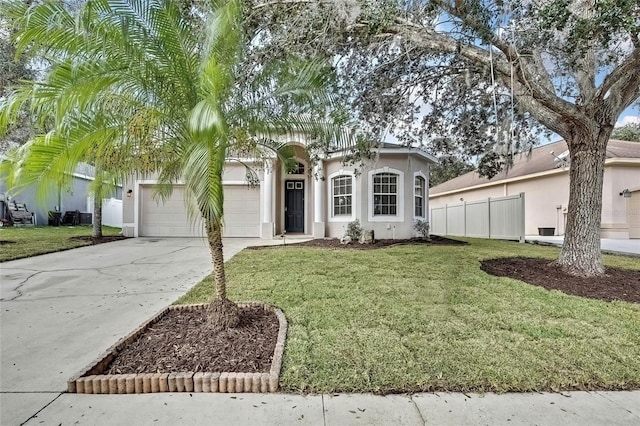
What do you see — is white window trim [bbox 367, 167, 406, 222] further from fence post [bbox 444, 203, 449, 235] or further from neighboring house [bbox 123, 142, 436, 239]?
fence post [bbox 444, 203, 449, 235]

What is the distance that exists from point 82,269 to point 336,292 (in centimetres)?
614

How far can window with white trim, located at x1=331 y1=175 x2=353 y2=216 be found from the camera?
1355 centimetres

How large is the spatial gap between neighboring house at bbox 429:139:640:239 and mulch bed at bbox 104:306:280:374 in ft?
37.8

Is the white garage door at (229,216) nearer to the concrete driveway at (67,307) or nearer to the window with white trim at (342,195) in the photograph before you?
the window with white trim at (342,195)

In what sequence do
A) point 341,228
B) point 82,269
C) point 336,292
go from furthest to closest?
point 341,228, point 82,269, point 336,292

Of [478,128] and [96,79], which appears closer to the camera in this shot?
[96,79]

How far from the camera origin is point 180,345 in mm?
3574

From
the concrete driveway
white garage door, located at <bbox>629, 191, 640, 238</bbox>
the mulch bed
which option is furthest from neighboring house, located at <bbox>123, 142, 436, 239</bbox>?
white garage door, located at <bbox>629, 191, 640, 238</bbox>

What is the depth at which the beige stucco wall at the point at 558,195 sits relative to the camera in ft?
50.1

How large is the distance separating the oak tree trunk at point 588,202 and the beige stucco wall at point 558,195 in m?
11.1

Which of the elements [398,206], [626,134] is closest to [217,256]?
[398,206]

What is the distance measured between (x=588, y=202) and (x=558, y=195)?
12708 mm

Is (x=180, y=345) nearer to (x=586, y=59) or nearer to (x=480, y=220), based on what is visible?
(x=586, y=59)

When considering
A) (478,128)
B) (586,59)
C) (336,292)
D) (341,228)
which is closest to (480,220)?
(341,228)
